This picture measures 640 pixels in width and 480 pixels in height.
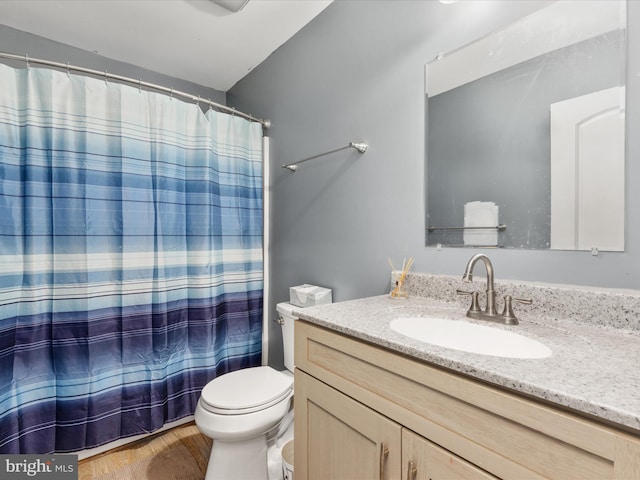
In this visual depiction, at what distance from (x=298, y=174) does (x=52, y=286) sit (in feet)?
4.47

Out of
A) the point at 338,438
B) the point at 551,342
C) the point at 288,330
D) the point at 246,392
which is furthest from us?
the point at 288,330

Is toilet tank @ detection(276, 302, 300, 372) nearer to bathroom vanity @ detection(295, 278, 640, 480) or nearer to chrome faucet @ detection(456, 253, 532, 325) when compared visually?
bathroom vanity @ detection(295, 278, 640, 480)

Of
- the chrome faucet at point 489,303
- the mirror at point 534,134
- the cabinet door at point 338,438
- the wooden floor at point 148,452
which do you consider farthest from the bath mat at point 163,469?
the mirror at point 534,134

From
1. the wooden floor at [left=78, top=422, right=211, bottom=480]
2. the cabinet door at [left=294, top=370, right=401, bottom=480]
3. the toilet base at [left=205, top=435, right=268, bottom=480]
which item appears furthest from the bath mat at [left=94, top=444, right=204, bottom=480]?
the cabinet door at [left=294, top=370, right=401, bottom=480]

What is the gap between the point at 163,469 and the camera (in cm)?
154

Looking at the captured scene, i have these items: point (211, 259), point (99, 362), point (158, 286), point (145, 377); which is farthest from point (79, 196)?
point (145, 377)

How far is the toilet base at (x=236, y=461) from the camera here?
129cm

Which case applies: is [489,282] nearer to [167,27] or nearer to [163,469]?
[163,469]

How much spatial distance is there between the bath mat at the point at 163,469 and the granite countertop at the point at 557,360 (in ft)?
3.81

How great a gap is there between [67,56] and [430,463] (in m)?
2.81

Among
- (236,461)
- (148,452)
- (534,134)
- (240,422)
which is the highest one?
(534,134)

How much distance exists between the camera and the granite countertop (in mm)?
475

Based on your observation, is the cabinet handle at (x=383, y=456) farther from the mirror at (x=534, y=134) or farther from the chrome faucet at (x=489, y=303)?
the mirror at (x=534, y=134)

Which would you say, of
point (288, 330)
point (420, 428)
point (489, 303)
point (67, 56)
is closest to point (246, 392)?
point (288, 330)
